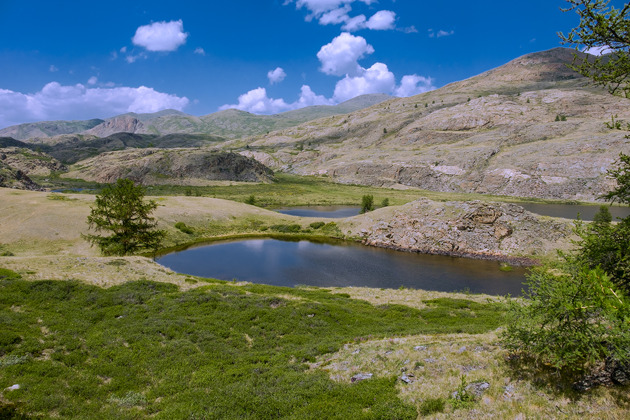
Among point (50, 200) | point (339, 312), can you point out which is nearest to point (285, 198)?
point (50, 200)

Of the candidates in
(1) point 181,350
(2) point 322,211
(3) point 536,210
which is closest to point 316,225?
(2) point 322,211

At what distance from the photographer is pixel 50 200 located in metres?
87.6

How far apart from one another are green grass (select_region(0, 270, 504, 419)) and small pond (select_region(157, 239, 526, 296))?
25.0 metres

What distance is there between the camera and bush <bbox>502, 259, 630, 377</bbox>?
27.1 feet

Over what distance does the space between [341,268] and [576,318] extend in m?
55.7

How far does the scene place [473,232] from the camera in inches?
3120

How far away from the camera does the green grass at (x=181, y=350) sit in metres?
13.7

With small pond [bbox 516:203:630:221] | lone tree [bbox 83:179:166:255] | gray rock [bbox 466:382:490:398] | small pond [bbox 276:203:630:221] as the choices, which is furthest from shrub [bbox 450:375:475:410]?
small pond [bbox 516:203:630:221]

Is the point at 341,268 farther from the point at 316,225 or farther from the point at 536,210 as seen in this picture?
the point at 536,210

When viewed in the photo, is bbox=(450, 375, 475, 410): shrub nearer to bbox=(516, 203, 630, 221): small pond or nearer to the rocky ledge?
the rocky ledge

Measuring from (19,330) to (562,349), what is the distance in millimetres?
27448

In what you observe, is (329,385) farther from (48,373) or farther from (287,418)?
(48,373)

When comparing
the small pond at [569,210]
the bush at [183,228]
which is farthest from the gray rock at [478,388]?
the small pond at [569,210]

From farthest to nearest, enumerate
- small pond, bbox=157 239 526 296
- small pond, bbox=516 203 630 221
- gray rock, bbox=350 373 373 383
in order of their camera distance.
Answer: small pond, bbox=516 203 630 221, small pond, bbox=157 239 526 296, gray rock, bbox=350 373 373 383
